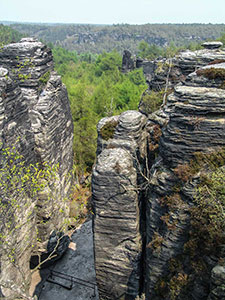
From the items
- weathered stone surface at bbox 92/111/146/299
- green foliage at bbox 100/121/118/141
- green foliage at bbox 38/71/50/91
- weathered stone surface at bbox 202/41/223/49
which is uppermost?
weathered stone surface at bbox 202/41/223/49

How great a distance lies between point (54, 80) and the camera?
23.0 m

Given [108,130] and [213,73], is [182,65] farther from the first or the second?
[213,73]

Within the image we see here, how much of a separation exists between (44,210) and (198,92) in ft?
49.5

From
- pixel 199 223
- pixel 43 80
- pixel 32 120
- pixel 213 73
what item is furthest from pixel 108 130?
pixel 199 223

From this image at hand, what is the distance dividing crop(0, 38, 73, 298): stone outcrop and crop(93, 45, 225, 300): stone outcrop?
4.98 metres

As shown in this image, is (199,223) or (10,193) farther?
(10,193)

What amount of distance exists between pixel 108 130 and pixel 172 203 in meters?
8.93

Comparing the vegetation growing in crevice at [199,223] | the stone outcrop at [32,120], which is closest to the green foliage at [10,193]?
the stone outcrop at [32,120]

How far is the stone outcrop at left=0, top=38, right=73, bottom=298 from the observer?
17.7 m

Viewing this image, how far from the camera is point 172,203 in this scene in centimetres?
1227

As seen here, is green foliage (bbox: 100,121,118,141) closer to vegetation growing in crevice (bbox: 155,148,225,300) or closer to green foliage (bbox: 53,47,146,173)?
green foliage (bbox: 53,47,146,173)

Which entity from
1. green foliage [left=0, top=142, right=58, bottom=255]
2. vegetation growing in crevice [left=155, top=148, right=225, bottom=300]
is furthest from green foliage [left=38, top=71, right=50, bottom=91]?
vegetation growing in crevice [left=155, top=148, right=225, bottom=300]

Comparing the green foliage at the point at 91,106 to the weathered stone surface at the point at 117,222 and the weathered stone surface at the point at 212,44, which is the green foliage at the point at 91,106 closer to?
the weathered stone surface at the point at 117,222

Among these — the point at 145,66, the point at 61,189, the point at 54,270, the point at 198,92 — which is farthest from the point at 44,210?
the point at 145,66
